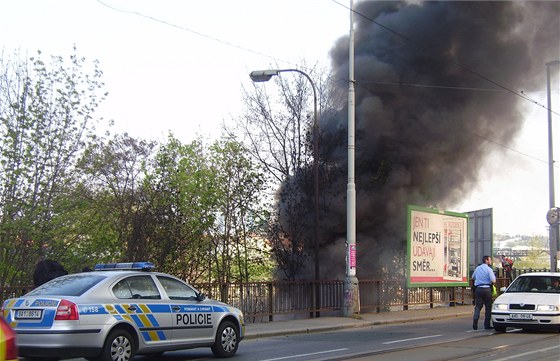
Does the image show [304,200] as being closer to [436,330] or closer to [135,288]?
[436,330]

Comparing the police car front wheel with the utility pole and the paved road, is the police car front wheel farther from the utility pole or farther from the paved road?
the utility pole

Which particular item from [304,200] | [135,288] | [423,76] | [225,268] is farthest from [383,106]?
[135,288]

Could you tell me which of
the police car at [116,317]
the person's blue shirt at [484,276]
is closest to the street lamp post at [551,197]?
the person's blue shirt at [484,276]

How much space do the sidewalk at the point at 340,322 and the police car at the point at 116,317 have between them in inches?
133

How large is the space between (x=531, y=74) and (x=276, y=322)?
14883 millimetres

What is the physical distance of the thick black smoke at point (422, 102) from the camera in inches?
923

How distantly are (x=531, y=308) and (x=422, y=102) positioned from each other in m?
12.7

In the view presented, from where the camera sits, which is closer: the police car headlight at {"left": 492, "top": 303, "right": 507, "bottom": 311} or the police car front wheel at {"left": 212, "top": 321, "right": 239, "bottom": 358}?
the police car front wheel at {"left": 212, "top": 321, "right": 239, "bottom": 358}

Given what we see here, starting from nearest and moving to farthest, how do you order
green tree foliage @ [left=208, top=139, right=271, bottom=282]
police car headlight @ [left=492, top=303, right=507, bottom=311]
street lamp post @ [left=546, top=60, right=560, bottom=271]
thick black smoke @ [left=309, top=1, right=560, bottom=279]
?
police car headlight @ [left=492, top=303, right=507, bottom=311], green tree foliage @ [left=208, top=139, right=271, bottom=282], thick black smoke @ [left=309, top=1, right=560, bottom=279], street lamp post @ [left=546, top=60, right=560, bottom=271]

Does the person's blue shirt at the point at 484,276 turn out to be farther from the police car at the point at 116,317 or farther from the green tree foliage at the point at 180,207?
the green tree foliage at the point at 180,207

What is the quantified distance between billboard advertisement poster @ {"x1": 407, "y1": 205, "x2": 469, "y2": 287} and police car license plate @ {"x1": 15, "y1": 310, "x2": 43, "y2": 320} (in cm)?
1311

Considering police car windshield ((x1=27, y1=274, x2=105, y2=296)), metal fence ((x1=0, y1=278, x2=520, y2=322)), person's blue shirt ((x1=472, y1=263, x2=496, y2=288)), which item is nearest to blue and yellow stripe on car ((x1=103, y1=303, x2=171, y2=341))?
police car windshield ((x1=27, y1=274, x2=105, y2=296))

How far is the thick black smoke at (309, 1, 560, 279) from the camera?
2345cm

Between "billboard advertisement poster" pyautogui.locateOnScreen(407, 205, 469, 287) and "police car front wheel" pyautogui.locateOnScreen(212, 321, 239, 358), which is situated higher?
"billboard advertisement poster" pyautogui.locateOnScreen(407, 205, 469, 287)
